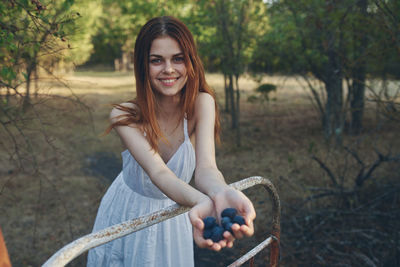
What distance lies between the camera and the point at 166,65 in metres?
1.82

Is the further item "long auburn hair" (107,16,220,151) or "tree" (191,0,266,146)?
"tree" (191,0,266,146)

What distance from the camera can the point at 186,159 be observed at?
209 centimetres

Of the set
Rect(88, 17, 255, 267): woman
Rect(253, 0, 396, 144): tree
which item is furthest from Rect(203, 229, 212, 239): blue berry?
Rect(253, 0, 396, 144): tree

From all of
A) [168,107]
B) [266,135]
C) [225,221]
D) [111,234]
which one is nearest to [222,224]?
[225,221]

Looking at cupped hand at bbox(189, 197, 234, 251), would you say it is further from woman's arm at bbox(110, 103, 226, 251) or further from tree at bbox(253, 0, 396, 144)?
tree at bbox(253, 0, 396, 144)

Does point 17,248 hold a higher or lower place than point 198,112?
lower

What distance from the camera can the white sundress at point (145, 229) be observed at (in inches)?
77.5

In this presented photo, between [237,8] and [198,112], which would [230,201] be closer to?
[198,112]

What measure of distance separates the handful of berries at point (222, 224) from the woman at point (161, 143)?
0.30 m

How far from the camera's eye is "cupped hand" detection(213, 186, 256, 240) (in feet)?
3.61

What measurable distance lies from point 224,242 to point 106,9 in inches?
1355

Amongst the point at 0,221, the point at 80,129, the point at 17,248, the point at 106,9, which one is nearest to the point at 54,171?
the point at 0,221

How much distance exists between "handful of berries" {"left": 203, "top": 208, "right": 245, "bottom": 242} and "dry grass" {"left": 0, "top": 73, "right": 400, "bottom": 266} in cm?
154

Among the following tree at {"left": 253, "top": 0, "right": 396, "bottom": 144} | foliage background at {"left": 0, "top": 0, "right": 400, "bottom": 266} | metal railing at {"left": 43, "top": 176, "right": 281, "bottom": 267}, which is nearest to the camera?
metal railing at {"left": 43, "top": 176, "right": 281, "bottom": 267}
